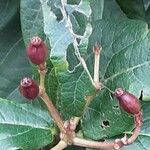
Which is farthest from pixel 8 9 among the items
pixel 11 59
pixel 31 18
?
pixel 31 18

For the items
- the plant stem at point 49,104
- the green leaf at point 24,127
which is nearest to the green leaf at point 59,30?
the plant stem at point 49,104

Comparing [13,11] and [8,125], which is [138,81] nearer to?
[8,125]

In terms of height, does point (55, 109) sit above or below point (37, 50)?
below

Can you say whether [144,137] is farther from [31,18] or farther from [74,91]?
[31,18]

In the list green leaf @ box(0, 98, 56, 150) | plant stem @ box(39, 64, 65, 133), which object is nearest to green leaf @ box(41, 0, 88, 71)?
plant stem @ box(39, 64, 65, 133)

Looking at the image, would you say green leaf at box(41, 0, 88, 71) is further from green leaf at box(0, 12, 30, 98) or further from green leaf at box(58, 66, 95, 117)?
green leaf at box(0, 12, 30, 98)

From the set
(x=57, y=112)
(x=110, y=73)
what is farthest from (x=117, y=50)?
(x=57, y=112)
